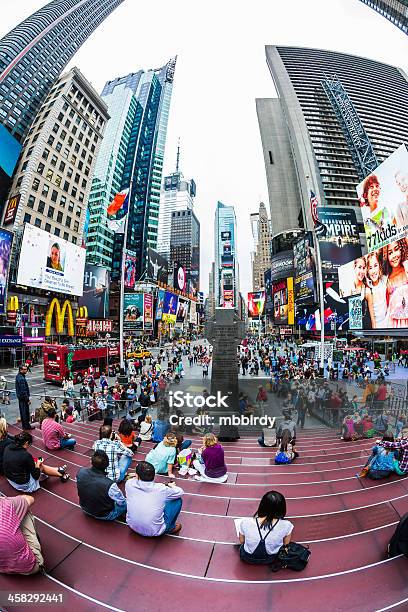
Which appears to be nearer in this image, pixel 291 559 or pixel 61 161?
pixel 291 559

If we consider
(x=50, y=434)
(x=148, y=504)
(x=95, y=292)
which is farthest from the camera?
(x=95, y=292)

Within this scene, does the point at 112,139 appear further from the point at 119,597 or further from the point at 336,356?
the point at 119,597

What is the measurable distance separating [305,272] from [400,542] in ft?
213

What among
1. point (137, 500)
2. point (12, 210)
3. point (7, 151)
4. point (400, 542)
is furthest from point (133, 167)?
point (400, 542)

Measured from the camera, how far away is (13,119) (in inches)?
2913

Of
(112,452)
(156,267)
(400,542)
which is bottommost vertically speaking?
(400,542)

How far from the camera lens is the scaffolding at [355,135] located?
72688 millimetres

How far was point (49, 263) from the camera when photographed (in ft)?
127

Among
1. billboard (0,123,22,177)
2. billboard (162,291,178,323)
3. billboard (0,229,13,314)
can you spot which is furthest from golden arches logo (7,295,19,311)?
billboard (162,291,178,323)

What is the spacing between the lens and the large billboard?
233 ft

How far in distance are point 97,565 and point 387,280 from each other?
28.5 meters

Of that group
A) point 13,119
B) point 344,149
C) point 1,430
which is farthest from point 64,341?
point 344,149

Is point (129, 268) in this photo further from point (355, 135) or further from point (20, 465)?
point (355, 135)

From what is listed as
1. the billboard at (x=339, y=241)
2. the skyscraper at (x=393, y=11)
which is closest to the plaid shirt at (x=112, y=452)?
the skyscraper at (x=393, y=11)
